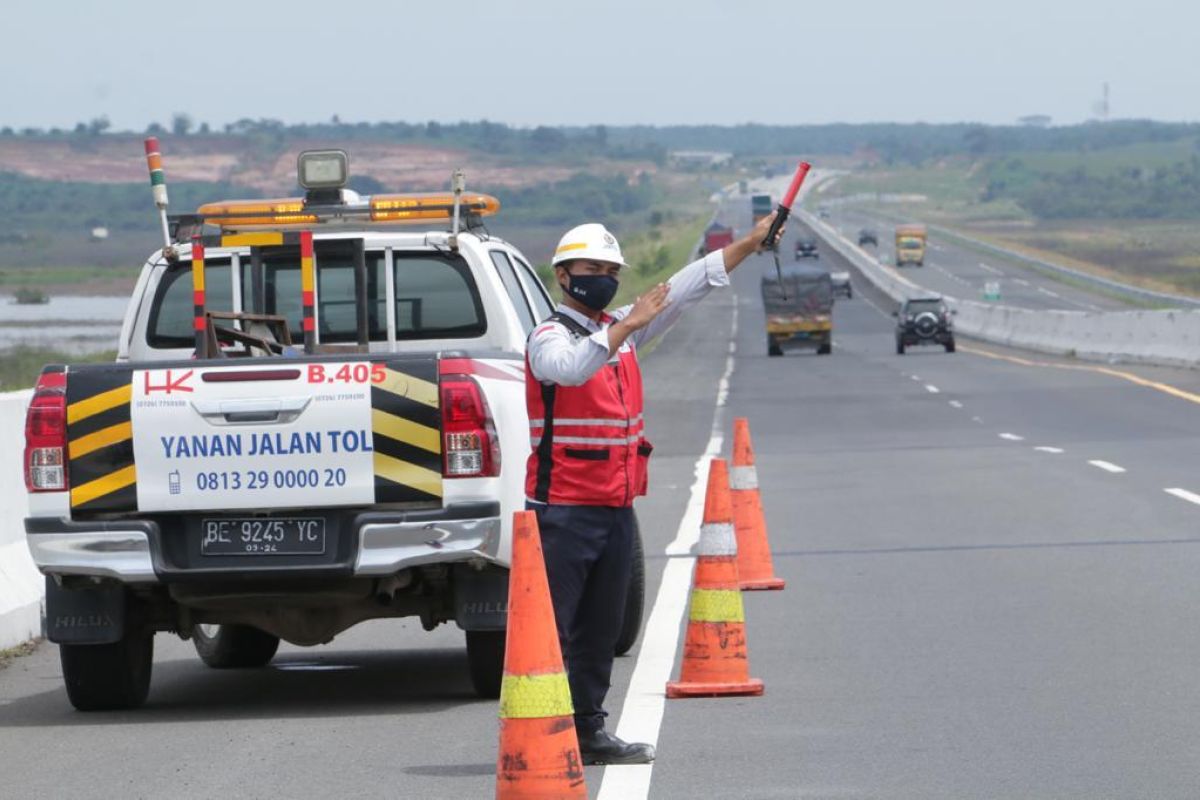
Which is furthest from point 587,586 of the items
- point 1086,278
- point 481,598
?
point 1086,278

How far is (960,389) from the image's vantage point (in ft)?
132

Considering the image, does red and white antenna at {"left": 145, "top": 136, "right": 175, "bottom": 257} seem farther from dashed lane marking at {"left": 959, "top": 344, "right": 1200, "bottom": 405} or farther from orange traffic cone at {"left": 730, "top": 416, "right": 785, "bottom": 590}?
dashed lane marking at {"left": 959, "top": 344, "right": 1200, "bottom": 405}

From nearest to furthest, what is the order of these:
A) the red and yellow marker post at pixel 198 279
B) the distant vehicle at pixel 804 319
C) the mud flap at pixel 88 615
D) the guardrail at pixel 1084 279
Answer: the mud flap at pixel 88 615, the red and yellow marker post at pixel 198 279, the distant vehicle at pixel 804 319, the guardrail at pixel 1084 279

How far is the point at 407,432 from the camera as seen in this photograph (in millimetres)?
8539

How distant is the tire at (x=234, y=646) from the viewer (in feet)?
35.2

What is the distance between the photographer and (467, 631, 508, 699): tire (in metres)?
8.99

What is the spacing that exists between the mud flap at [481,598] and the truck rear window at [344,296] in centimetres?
166

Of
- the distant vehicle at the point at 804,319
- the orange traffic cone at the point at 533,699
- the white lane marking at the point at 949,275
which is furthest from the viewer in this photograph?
the white lane marking at the point at 949,275

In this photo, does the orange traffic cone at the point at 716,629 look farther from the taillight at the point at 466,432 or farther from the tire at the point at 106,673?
the tire at the point at 106,673

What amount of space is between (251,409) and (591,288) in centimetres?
183

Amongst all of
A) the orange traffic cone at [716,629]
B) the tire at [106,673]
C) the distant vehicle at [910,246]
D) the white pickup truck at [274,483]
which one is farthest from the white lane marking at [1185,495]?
the distant vehicle at [910,246]

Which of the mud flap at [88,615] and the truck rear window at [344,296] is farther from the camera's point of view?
the truck rear window at [344,296]

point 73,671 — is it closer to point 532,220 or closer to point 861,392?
point 861,392

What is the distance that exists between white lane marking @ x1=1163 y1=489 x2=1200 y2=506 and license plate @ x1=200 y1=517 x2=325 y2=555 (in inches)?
403
